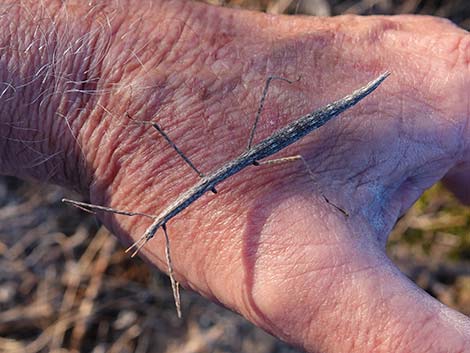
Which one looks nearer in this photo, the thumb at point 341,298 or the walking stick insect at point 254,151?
the thumb at point 341,298

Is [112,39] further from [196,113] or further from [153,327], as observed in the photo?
[153,327]

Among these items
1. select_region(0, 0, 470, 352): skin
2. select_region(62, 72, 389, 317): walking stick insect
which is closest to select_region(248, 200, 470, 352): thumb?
select_region(0, 0, 470, 352): skin

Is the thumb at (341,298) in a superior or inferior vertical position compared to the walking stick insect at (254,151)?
inferior

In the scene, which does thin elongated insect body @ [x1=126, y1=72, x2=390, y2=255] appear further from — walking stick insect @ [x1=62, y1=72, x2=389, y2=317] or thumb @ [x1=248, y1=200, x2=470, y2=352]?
thumb @ [x1=248, y1=200, x2=470, y2=352]

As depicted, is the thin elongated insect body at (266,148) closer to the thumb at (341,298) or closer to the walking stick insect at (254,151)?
the walking stick insect at (254,151)

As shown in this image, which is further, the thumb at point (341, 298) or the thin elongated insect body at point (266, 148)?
the thin elongated insect body at point (266, 148)

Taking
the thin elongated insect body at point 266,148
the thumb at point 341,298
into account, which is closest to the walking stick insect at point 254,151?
the thin elongated insect body at point 266,148
